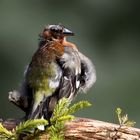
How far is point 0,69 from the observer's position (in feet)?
58.6

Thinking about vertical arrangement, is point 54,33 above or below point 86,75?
above

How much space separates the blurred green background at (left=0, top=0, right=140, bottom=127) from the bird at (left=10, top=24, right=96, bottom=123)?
6.06 m

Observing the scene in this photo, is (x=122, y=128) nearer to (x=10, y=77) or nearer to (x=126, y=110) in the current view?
(x=126, y=110)

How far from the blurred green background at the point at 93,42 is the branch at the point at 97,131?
24.0 ft

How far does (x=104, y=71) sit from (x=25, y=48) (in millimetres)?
1653

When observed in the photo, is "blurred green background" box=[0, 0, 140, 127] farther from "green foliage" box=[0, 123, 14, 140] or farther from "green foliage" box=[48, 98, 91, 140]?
"green foliage" box=[0, 123, 14, 140]

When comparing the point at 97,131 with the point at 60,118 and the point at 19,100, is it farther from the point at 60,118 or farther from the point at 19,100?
the point at 60,118

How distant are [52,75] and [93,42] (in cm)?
983

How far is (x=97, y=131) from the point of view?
808cm

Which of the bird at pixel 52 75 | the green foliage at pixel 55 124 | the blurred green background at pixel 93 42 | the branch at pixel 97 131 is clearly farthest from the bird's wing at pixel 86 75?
the blurred green background at pixel 93 42

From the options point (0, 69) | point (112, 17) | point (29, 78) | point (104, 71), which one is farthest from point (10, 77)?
point (29, 78)

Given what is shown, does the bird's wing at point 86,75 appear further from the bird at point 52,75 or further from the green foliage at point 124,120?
the green foliage at point 124,120

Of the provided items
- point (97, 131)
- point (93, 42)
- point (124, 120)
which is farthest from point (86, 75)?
point (93, 42)

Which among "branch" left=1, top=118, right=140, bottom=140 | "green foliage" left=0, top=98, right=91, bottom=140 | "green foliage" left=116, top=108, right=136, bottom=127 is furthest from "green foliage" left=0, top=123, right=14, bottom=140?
"branch" left=1, top=118, right=140, bottom=140
